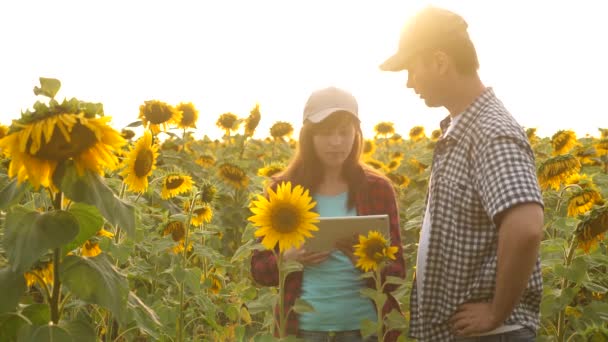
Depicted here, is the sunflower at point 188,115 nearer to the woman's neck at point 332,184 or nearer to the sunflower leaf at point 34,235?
the woman's neck at point 332,184

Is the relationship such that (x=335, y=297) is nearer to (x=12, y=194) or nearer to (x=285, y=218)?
(x=285, y=218)

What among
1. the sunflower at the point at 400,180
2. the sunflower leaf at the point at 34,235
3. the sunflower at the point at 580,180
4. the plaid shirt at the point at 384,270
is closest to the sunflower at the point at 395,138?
the sunflower at the point at 400,180

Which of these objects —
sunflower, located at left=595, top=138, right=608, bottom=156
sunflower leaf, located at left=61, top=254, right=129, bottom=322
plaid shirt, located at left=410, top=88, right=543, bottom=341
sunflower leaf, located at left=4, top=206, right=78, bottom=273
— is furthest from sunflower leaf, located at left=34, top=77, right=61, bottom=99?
sunflower, located at left=595, top=138, right=608, bottom=156

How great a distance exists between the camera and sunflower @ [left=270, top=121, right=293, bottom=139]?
7223 mm

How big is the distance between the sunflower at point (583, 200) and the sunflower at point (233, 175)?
110 inches

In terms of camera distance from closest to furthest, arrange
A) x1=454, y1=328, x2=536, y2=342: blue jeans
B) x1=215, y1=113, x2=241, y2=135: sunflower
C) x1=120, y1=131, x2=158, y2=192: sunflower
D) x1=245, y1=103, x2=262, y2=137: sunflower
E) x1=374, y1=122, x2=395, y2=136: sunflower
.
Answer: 1. x1=454, y1=328, x2=536, y2=342: blue jeans
2. x1=120, y1=131, x2=158, y2=192: sunflower
3. x1=245, y1=103, x2=262, y2=137: sunflower
4. x1=215, y1=113, x2=241, y2=135: sunflower
5. x1=374, y1=122, x2=395, y2=136: sunflower

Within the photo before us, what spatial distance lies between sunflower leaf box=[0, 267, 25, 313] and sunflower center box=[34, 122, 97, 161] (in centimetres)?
27

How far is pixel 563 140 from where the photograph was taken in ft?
17.2

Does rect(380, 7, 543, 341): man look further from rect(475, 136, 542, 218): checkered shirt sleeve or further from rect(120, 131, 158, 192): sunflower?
rect(120, 131, 158, 192): sunflower

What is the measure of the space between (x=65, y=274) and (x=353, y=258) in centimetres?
122

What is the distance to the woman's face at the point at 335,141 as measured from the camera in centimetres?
269

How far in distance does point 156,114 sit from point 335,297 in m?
2.66

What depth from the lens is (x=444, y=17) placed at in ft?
6.48

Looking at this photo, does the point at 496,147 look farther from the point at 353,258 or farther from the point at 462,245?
the point at 353,258
